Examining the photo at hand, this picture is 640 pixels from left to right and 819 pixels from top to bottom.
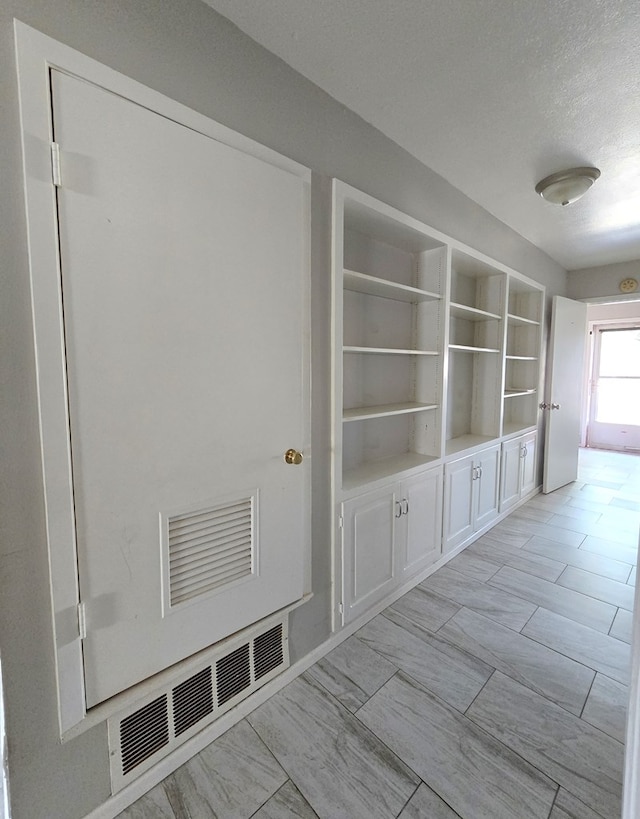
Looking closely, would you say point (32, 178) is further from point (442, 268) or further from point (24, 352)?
point (442, 268)

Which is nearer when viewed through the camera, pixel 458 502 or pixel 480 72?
pixel 480 72

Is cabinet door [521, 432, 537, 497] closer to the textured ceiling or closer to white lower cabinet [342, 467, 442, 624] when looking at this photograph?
white lower cabinet [342, 467, 442, 624]

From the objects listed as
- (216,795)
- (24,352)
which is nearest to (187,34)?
(24,352)

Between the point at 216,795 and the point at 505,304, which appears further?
the point at 505,304

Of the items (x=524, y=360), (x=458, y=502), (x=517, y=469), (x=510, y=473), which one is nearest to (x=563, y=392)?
(x=524, y=360)

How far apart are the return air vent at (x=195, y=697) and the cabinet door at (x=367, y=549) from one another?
0.42m

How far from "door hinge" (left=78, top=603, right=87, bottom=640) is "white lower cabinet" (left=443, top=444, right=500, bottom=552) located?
6.84 ft

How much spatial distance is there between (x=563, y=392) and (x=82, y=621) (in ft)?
15.3

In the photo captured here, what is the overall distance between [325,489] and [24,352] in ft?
3.97

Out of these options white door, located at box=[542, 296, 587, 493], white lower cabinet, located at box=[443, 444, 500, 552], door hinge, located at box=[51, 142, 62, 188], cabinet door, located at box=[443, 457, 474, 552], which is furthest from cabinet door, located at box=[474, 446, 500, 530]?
door hinge, located at box=[51, 142, 62, 188]

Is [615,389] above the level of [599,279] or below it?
below

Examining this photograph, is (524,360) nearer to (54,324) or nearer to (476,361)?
(476,361)

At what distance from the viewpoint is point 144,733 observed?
1.18 meters

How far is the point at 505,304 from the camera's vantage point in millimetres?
3000
